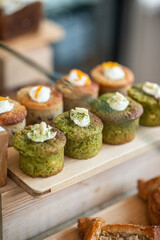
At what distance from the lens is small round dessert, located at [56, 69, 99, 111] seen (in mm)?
1649

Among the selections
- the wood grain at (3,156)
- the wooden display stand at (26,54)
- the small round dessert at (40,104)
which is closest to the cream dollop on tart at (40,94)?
the small round dessert at (40,104)

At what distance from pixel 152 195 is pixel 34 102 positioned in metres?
0.63

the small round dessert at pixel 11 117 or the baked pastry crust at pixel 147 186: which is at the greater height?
the small round dessert at pixel 11 117

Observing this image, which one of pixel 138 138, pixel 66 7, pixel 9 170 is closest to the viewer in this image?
pixel 9 170

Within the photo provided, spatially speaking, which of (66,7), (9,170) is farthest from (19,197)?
(66,7)

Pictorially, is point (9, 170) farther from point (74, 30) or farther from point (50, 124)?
point (74, 30)

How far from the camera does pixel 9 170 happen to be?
1368mm

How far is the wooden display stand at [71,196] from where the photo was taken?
1.43 metres

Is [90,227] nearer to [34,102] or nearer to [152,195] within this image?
[152,195]

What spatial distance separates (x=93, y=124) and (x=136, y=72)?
136 inches

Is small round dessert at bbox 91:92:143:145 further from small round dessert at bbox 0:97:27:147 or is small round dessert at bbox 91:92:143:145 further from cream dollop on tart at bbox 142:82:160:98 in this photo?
small round dessert at bbox 0:97:27:147

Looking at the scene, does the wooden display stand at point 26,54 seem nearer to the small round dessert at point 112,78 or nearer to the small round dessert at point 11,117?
the small round dessert at point 112,78

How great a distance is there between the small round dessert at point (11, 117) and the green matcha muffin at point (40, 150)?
0.25ft

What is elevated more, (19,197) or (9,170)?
(9,170)
